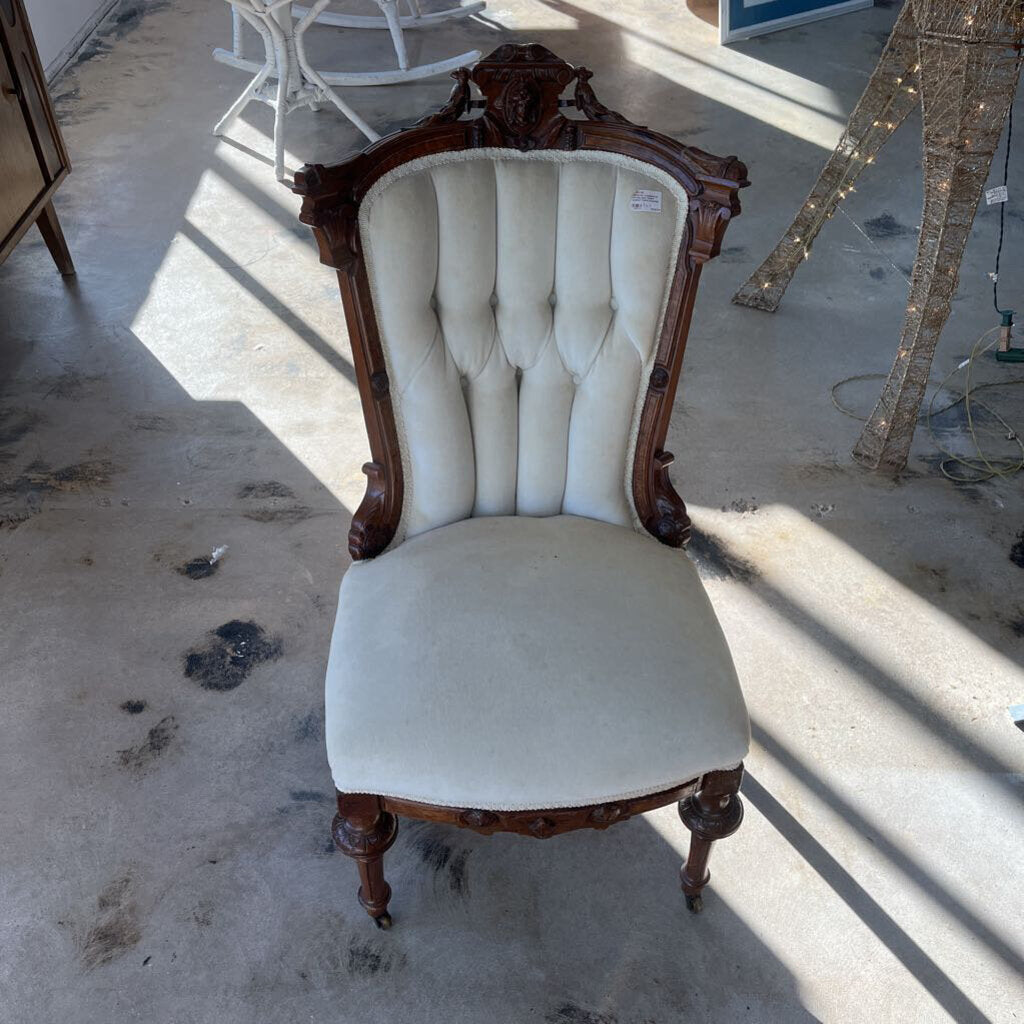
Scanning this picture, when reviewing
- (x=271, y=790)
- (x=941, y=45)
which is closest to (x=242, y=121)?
(x=941, y=45)

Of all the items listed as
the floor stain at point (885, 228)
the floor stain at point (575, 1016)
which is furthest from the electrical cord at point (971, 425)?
the floor stain at point (575, 1016)

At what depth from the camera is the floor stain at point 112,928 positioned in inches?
54.5

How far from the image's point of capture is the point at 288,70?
344cm

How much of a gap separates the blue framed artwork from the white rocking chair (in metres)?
1.10

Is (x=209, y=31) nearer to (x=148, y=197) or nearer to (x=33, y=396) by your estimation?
(x=148, y=197)

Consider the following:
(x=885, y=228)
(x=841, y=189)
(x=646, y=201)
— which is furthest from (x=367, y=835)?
(x=885, y=228)

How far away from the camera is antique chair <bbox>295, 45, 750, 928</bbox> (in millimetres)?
1140

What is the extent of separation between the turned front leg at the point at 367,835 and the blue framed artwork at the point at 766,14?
4.06 meters

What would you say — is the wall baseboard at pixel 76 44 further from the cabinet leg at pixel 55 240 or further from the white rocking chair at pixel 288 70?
the cabinet leg at pixel 55 240

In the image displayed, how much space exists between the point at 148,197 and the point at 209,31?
1.66 meters

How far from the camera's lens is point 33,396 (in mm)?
2414

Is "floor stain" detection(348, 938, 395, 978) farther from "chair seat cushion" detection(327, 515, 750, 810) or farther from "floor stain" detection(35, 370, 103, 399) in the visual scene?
"floor stain" detection(35, 370, 103, 399)

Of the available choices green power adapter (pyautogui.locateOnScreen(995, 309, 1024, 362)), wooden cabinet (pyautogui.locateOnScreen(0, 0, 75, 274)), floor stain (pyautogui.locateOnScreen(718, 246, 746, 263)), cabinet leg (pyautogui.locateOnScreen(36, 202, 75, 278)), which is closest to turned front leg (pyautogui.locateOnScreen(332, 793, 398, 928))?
wooden cabinet (pyautogui.locateOnScreen(0, 0, 75, 274))

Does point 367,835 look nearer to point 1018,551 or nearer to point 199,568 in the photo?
point 199,568
